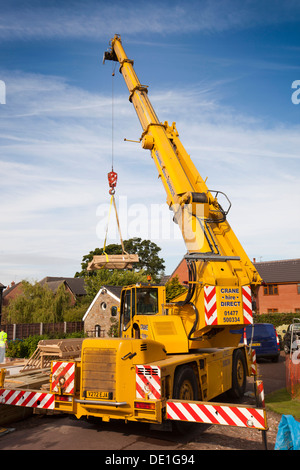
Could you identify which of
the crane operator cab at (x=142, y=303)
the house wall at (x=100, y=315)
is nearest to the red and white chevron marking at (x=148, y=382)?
the crane operator cab at (x=142, y=303)

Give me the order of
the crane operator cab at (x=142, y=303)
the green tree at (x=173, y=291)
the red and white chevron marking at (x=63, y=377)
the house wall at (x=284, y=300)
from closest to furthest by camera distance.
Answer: the red and white chevron marking at (x=63, y=377) < the crane operator cab at (x=142, y=303) < the green tree at (x=173, y=291) < the house wall at (x=284, y=300)

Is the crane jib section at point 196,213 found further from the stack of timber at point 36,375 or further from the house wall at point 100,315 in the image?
the house wall at point 100,315

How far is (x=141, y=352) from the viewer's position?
22.0 ft

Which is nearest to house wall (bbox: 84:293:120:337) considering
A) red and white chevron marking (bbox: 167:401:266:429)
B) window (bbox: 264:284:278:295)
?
window (bbox: 264:284:278:295)

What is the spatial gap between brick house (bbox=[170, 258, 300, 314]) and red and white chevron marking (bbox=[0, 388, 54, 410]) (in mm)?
32010

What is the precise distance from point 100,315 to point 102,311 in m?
0.41

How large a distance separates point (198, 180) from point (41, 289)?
30626mm

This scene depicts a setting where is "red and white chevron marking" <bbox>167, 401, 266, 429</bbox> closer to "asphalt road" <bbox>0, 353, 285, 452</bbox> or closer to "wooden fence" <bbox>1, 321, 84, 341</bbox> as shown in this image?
"asphalt road" <bbox>0, 353, 285, 452</bbox>

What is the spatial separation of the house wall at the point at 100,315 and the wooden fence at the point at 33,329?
4.80 ft

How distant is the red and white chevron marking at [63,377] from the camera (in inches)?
272

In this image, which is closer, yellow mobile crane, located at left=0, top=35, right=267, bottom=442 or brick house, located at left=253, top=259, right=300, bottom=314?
yellow mobile crane, located at left=0, top=35, right=267, bottom=442

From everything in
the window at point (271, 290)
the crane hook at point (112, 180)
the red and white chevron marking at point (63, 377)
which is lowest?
the red and white chevron marking at point (63, 377)

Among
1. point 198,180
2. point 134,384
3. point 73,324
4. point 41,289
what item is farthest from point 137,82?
point 41,289

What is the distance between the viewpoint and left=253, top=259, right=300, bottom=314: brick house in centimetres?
3947
